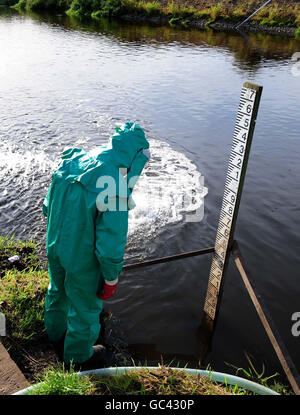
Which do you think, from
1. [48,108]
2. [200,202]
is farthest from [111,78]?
[200,202]

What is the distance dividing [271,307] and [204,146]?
5.39 m

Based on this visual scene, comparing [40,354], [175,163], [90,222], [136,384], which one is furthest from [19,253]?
[175,163]

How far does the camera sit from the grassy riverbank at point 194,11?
94.7ft

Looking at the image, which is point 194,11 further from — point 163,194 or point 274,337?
point 274,337

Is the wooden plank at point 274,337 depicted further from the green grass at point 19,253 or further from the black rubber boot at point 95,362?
the green grass at point 19,253

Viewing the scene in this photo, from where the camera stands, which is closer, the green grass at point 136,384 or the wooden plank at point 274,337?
the green grass at point 136,384

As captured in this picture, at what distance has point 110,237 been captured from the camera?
256 cm

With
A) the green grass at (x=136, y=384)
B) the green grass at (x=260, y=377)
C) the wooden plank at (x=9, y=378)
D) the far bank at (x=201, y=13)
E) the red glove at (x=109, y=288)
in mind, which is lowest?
the green grass at (x=260, y=377)

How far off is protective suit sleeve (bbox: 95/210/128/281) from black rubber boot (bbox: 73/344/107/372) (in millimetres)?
1151

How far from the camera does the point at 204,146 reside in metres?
9.13

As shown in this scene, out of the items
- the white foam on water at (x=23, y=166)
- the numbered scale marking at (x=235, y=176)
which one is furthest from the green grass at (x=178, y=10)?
the numbered scale marking at (x=235, y=176)

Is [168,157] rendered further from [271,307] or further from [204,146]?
[271,307]

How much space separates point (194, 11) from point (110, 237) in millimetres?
35564

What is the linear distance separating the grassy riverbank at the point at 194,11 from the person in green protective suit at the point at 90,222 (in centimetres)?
3006
